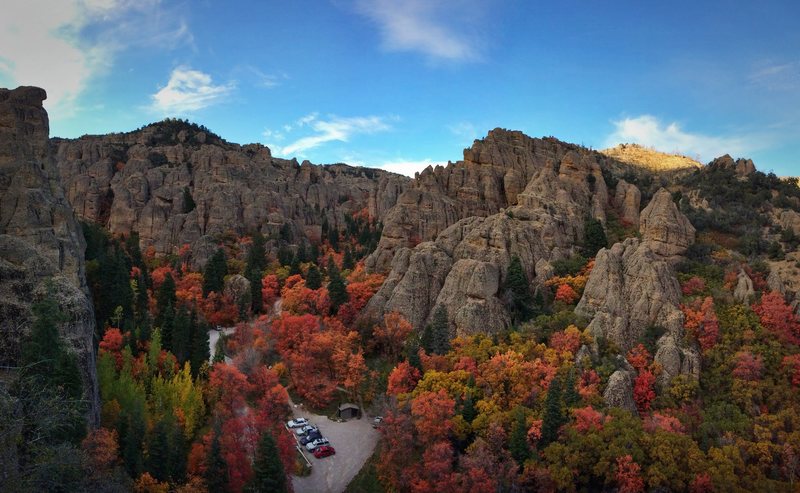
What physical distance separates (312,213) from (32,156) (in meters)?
68.7

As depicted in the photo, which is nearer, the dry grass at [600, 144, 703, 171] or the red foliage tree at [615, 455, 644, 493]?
the red foliage tree at [615, 455, 644, 493]

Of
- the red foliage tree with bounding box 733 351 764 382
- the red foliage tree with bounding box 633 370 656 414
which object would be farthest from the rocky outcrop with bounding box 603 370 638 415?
the red foliage tree with bounding box 733 351 764 382

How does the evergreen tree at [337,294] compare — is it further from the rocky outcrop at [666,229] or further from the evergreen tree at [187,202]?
the evergreen tree at [187,202]

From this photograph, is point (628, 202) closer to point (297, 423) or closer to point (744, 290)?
point (744, 290)

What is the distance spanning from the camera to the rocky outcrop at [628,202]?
235ft

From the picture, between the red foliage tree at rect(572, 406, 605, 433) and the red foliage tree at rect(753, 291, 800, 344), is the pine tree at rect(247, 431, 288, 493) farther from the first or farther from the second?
the red foliage tree at rect(753, 291, 800, 344)

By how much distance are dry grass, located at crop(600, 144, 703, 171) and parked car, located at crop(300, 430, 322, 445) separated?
91.8 m

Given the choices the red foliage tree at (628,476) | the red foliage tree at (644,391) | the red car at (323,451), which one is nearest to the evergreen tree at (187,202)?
the red car at (323,451)

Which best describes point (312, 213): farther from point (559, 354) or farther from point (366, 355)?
point (559, 354)

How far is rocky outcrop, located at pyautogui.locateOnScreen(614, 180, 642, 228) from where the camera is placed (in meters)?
71.6

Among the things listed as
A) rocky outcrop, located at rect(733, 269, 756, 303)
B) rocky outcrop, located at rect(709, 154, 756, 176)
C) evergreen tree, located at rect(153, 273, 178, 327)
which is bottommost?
evergreen tree, located at rect(153, 273, 178, 327)

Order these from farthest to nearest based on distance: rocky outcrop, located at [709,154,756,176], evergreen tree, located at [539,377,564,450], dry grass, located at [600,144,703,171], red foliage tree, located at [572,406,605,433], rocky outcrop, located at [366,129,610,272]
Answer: dry grass, located at [600,144,703,171] → rocky outcrop, located at [709,154,756,176] → rocky outcrop, located at [366,129,610,272] → evergreen tree, located at [539,377,564,450] → red foliage tree, located at [572,406,605,433]

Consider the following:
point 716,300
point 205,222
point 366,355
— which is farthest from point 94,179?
point 716,300

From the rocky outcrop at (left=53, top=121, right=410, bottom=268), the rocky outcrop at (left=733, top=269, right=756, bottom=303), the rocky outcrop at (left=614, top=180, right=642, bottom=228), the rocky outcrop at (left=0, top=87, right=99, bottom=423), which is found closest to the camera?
the rocky outcrop at (left=0, top=87, right=99, bottom=423)
